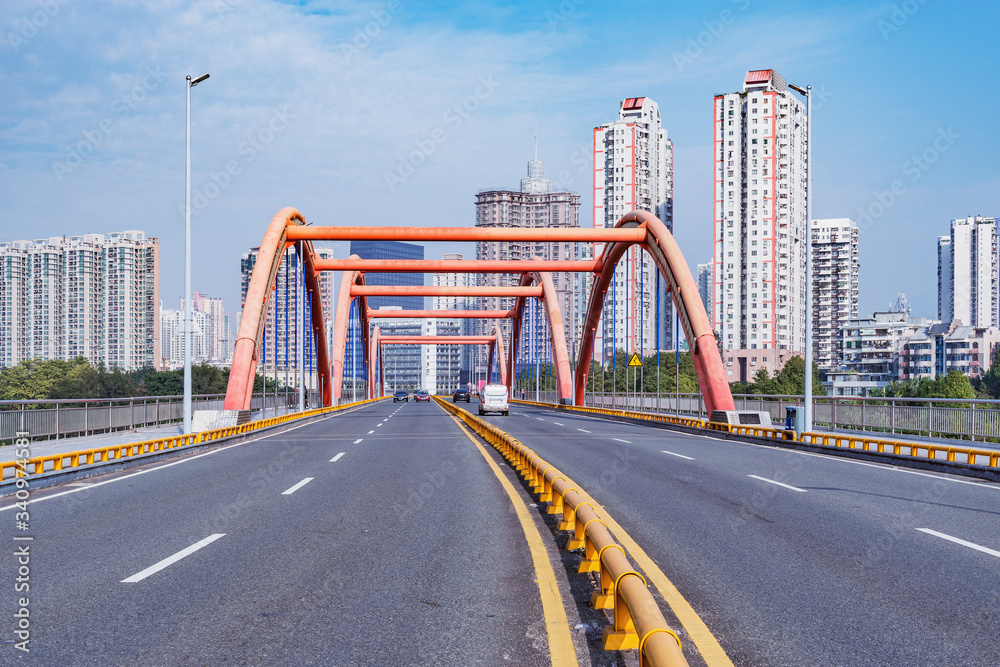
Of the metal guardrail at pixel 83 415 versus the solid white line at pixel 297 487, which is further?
the metal guardrail at pixel 83 415

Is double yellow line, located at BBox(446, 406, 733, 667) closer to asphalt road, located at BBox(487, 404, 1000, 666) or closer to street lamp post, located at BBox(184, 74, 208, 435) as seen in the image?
asphalt road, located at BBox(487, 404, 1000, 666)

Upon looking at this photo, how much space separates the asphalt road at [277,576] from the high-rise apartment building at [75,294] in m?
142

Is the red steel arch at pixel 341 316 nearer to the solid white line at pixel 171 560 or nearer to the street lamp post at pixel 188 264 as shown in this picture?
the street lamp post at pixel 188 264

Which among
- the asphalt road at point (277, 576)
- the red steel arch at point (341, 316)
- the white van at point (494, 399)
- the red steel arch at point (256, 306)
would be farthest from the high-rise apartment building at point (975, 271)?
the asphalt road at point (277, 576)

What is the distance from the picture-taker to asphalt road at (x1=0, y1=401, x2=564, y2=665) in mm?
4758

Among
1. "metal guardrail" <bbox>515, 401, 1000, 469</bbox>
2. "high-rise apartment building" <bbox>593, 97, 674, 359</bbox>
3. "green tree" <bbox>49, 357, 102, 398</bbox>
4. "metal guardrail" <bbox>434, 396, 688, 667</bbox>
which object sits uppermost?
"high-rise apartment building" <bbox>593, 97, 674, 359</bbox>

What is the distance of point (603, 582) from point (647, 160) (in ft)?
460

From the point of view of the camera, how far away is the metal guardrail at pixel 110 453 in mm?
13039

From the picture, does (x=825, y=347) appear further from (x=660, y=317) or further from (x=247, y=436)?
(x=247, y=436)

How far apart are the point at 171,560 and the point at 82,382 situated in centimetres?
10689

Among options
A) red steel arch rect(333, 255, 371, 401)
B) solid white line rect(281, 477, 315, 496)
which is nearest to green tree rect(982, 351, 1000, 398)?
red steel arch rect(333, 255, 371, 401)

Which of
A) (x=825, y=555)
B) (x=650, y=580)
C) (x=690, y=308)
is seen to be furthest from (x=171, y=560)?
(x=690, y=308)

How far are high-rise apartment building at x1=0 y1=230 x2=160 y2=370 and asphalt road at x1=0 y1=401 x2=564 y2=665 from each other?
467 feet

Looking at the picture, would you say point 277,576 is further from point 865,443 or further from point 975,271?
point 975,271
